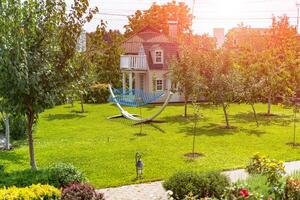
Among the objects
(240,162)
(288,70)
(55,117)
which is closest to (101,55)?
(240,162)

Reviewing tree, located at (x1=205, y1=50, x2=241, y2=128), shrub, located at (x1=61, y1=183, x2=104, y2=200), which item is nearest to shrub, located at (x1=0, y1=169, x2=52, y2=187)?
shrub, located at (x1=61, y1=183, x2=104, y2=200)

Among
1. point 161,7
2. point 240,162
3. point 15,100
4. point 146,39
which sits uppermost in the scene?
point 161,7

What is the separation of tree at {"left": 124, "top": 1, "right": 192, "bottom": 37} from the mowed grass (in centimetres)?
3022

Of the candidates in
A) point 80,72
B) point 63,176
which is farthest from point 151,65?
point 63,176

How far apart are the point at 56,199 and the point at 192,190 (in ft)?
9.21

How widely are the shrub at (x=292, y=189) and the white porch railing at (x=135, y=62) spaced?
2644cm

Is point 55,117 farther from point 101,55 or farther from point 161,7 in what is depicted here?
point 161,7

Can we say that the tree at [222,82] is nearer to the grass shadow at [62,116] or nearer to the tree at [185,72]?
the tree at [185,72]

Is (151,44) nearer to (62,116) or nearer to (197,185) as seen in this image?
(62,116)

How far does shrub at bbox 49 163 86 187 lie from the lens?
29.4ft

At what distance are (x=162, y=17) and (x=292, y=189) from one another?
47850 mm

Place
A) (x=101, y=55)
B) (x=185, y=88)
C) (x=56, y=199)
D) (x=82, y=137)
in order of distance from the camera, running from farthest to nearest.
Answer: (x=185, y=88) → (x=82, y=137) → (x=101, y=55) → (x=56, y=199)

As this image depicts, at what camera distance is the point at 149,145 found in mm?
15836

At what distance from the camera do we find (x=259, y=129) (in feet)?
63.9
